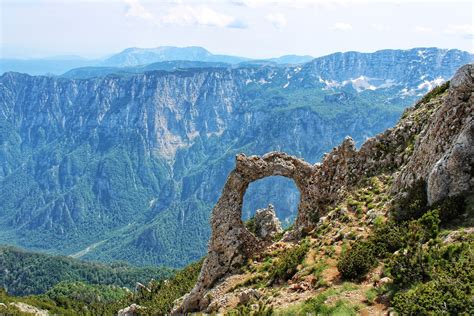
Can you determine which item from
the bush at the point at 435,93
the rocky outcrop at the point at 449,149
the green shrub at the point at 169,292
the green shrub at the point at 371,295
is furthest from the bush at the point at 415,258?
the green shrub at the point at 169,292

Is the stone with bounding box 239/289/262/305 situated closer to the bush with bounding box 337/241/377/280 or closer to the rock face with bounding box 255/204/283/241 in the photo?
the bush with bounding box 337/241/377/280

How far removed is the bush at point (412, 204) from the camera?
28.8 meters

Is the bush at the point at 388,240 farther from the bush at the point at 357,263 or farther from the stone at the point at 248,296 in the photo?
the stone at the point at 248,296

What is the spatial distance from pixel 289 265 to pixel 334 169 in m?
15.0

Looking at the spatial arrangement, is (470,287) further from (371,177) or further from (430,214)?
(371,177)

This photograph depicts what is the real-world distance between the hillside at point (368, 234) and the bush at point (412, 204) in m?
0.08

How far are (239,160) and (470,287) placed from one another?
2530 centimetres

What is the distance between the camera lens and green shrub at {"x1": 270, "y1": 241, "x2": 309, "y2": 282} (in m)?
31.5

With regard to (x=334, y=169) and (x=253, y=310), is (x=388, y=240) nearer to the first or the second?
(x=253, y=310)

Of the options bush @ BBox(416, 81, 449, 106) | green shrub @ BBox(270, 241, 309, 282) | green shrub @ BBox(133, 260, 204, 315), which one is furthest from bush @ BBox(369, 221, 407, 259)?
green shrub @ BBox(133, 260, 204, 315)

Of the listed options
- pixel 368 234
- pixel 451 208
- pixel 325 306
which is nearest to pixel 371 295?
pixel 325 306

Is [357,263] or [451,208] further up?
[451,208]

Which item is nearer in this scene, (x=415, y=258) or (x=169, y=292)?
(x=415, y=258)

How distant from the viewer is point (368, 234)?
30672 mm
